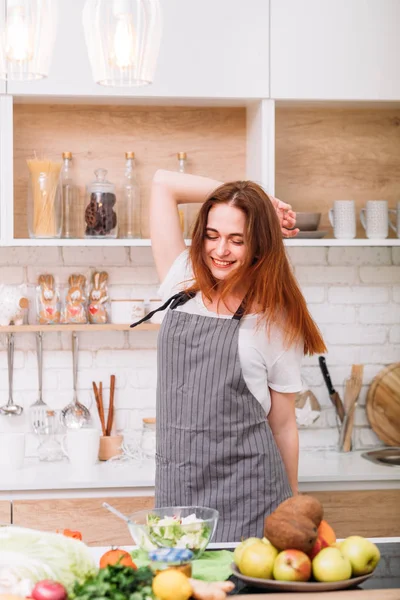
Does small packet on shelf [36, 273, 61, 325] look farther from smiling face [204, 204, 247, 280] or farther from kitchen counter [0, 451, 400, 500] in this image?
smiling face [204, 204, 247, 280]

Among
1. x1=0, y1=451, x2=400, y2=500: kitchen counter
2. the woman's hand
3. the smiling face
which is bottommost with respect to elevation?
x1=0, y1=451, x2=400, y2=500: kitchen counter

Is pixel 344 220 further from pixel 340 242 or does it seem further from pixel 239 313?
pixel 239 313

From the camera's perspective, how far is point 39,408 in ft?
11.6

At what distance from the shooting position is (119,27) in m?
1.65

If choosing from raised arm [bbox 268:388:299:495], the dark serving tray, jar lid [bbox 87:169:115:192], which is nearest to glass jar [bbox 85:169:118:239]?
jar lid [bbox 87:169:115:192]

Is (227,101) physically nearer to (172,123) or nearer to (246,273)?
(172,123)

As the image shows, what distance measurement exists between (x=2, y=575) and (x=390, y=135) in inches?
113

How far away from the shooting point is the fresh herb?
1257 millimetres

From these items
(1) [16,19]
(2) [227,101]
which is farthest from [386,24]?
(1) [16,19]

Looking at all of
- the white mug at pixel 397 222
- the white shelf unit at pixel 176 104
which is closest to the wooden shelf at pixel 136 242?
the white shelf unit at pixel 176 104

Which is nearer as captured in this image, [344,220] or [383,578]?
[383,578]

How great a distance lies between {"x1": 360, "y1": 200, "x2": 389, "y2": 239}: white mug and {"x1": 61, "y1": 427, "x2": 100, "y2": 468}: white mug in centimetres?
133

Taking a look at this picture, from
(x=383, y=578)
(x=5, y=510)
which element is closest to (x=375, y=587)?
(x=383, y=578)

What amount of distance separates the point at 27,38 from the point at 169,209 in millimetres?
1080
